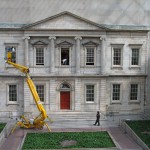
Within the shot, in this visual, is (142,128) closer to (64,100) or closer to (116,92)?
(116,92)

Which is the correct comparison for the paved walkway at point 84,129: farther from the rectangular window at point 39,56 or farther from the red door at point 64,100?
the rectangular window at point 39,56

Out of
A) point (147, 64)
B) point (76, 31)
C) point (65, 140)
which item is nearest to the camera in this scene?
point (65, 140)

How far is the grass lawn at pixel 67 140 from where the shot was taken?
958 inches

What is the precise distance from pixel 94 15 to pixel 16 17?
30.3 feet

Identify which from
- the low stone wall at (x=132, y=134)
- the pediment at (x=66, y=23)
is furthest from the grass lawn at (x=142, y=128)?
the pediment at (x=66, y=23)

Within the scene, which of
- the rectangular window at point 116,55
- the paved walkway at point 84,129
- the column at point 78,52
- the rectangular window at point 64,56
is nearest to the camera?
the paved walkway at point 84,129

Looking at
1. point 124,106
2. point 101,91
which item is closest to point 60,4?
point 101,91

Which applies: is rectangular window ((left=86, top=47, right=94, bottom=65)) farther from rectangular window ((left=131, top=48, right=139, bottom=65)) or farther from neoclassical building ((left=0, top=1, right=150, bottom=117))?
rectangular window ((left=131, top=48, right=139, bottom=65))

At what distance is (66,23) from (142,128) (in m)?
14.1

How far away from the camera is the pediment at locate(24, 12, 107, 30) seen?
3284 centimetres

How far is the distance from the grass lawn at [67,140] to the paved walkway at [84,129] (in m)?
0.89

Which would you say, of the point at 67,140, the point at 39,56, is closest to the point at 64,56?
the point at 39,56

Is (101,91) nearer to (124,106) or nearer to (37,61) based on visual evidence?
(124,106)

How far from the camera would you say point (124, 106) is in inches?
1414
